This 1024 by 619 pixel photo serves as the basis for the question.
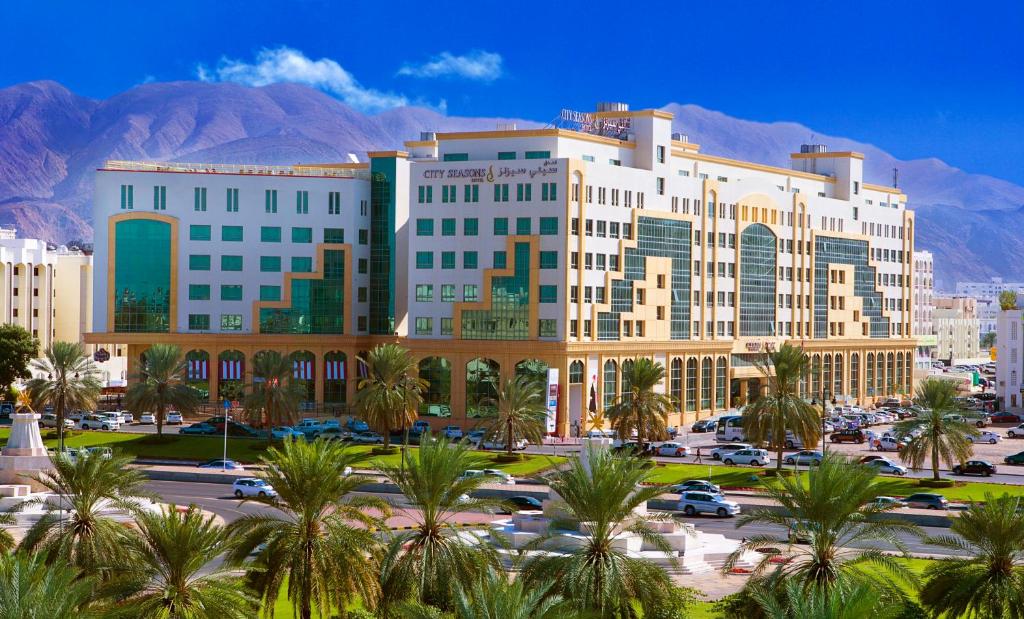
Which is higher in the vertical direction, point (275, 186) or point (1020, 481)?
point (275, 186)

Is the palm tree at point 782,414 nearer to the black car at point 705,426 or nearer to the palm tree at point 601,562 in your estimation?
the black car at point 705,426

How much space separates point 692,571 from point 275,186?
85.0 m

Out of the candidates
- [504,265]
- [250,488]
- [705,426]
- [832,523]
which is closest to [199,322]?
[504,265]

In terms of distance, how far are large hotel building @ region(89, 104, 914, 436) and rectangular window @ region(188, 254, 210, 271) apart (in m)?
0.19

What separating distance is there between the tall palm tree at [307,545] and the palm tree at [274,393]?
60491 millimetres

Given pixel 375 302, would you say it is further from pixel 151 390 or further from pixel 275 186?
pixel 151 390

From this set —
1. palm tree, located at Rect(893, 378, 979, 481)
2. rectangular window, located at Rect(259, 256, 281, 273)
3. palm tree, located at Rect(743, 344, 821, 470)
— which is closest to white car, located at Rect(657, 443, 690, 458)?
palm tree, located at Rect(743, 344, 821, 470)

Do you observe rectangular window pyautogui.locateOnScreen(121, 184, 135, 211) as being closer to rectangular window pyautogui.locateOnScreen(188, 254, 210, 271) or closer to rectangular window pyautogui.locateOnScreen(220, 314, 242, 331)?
rectangular window pyautogui.locateOnScreen(188, 254, 210, 271)

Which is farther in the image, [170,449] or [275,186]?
[275,186]

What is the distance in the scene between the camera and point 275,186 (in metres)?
141

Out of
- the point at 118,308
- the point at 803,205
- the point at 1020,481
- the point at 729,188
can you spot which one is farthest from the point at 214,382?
the point at 1020,481

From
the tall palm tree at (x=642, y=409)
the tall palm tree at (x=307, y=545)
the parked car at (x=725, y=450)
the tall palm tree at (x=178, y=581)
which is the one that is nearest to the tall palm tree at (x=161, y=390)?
the tall palm tree at (x=642, y=409)

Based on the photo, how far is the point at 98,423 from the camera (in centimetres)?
12238

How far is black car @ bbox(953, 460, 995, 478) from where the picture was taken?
9819cm
